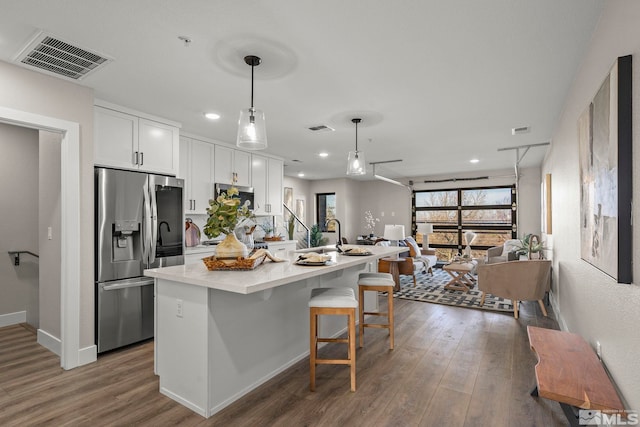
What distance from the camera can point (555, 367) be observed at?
5.74ft

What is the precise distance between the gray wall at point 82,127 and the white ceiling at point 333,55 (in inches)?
9.0

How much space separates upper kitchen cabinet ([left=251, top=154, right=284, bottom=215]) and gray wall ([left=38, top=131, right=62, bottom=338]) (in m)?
2.74

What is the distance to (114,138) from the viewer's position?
3336mm

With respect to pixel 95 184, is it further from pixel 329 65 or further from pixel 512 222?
pixel 512 222

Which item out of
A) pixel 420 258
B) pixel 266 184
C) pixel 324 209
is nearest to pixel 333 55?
pixel 266 184

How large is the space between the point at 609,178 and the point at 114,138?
3.99m

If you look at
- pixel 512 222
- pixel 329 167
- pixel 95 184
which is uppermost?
pixel 329 167

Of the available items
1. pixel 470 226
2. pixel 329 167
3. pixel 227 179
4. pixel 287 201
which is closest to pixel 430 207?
pixel 470 226

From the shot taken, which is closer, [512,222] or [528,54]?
[528,54]

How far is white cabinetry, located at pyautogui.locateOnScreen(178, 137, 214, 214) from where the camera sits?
14.7 feet

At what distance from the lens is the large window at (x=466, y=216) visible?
8.26m

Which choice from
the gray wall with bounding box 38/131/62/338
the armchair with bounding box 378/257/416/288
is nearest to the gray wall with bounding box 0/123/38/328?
the gray wall with bounding box 38/131/62/338

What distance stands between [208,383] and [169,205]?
2.30 metres

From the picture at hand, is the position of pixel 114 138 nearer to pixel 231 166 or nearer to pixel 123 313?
pixel 123 313
